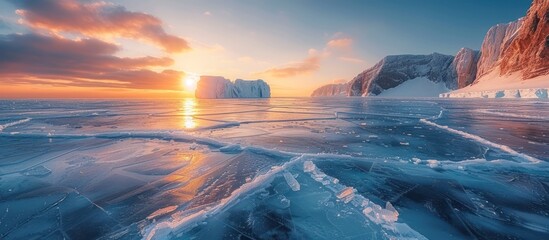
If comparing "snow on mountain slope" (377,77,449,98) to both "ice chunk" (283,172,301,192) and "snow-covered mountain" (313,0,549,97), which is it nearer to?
"snow-covered mountain" (313,0,549,97)

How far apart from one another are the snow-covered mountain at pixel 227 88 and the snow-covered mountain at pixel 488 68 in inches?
2598

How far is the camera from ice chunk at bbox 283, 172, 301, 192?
11.9 ft

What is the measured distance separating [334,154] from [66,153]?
6673 millimetres

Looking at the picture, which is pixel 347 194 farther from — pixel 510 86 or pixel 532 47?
pixel 532 47

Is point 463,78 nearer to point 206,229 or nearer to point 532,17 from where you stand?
point 532,17

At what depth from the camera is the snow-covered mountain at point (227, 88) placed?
288 ft

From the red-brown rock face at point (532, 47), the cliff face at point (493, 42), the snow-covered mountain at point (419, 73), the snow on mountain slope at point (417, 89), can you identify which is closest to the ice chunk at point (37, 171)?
the red-brown rock face at point (532, 47)

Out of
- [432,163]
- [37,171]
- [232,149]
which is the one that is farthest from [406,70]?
[37,171]

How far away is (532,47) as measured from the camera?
A: 64625 millimetres

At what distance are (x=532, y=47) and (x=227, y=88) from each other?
90943 millimetres

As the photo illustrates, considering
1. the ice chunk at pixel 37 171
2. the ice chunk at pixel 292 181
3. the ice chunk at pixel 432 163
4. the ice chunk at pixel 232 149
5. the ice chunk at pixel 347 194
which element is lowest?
the ice chunk at pixel 37 171

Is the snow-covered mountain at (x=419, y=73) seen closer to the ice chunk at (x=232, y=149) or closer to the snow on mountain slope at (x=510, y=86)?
the snow on mountain slope at (x=510, y=86)

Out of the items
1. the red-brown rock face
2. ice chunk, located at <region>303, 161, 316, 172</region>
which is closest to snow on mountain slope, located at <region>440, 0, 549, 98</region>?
the red-brown rock face

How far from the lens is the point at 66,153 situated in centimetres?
600
